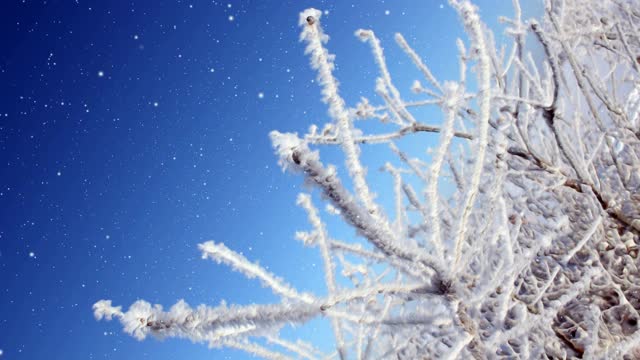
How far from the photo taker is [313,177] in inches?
26.8

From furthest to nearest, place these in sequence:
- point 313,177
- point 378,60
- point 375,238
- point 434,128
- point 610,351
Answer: point 434,128 < point 378,60 < point 610,351 < point 375,238 < point 313,177

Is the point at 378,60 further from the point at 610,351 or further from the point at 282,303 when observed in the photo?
the point at 282,303

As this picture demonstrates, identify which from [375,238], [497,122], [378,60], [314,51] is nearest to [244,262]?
[375,238]

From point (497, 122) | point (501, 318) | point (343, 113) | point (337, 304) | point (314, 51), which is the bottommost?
point (501, 318)

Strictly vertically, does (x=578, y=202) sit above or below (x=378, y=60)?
below

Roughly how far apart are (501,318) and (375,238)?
1.98 feet

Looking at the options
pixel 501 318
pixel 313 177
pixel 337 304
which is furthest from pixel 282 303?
pixel 501 318

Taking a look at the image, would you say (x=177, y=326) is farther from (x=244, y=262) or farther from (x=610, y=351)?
(x=610, y=351)

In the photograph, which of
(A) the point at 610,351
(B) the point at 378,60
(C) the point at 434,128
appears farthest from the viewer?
(C) the point at 434,128

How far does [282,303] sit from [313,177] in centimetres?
26

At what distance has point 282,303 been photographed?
2.68 ft

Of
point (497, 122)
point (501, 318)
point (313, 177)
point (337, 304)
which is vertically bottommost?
point (501, 318)

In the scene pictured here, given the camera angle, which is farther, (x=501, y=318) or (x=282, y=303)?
(x=501, y=318)

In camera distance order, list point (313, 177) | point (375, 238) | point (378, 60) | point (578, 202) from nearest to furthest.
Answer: point (313, 177), point (375, 238), point (378, 60), point (578, 202)
